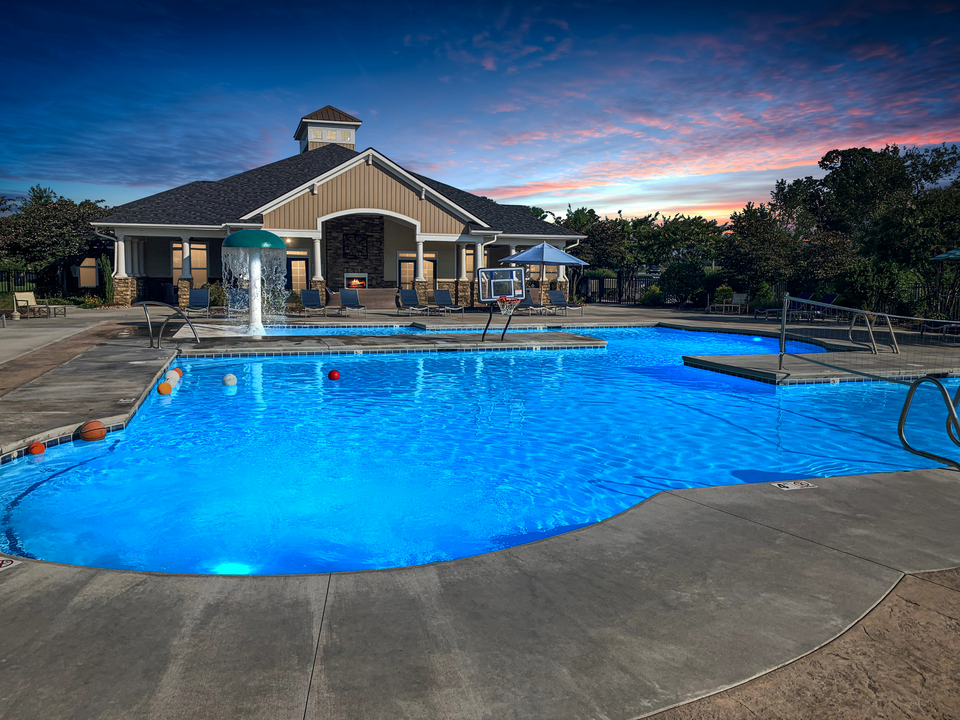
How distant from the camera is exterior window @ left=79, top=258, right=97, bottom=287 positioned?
31.9 meters

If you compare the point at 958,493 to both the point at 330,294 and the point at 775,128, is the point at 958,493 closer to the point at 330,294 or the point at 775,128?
the point at 330,294

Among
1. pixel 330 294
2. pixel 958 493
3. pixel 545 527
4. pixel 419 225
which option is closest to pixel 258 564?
pixel 545 527

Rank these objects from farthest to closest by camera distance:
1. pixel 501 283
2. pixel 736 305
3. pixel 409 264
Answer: pixel 409 264
pixel 736 305
pixel 501 283

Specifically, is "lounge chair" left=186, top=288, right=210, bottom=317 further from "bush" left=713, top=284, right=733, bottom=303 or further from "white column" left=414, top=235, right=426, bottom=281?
"bush" left=713, top=284, right=733, bottom=303

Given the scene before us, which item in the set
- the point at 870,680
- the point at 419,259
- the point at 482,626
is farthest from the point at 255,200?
the point at 870,680

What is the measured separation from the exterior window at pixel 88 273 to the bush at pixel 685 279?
99.6ft

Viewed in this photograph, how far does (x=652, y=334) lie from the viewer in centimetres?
2120

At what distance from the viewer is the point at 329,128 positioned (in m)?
36.3

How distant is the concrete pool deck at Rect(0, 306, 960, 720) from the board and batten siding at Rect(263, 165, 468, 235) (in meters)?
25.0

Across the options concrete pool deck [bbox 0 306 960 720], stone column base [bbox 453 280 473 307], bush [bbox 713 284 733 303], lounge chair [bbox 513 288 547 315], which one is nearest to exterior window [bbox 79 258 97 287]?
stone column base [bbox 453 280 473 307]

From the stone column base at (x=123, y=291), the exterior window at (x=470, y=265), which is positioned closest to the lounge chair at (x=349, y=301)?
the exterior window at (x=470, y=265)

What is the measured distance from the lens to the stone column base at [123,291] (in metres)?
27.8

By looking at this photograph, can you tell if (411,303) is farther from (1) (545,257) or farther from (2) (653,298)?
(2) (653,298)

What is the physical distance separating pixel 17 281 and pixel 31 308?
34.6ft
